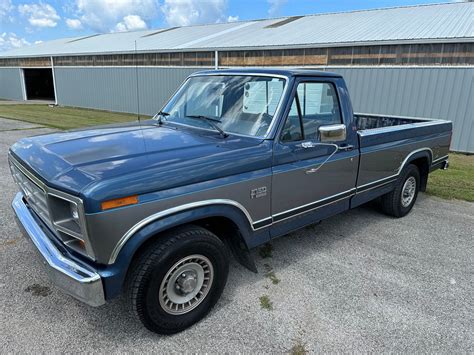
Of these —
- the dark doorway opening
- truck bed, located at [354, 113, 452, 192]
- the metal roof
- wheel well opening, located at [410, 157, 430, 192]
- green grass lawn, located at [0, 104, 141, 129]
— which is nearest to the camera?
truck bed, located at [354, 113, 452, 192]

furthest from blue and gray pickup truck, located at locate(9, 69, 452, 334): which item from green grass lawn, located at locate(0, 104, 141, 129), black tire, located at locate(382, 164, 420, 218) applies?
green grass lawn, located at locate(0, 104, 141, 129)

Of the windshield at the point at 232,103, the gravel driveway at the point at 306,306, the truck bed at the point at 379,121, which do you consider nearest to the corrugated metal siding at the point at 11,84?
the gravel driveway at the point at 306,306

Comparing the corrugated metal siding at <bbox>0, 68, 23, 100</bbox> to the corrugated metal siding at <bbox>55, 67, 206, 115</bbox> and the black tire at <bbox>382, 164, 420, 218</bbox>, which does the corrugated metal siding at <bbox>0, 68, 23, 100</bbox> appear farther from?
the black tire at <bbox>382, 164, 420, 218</bbox>

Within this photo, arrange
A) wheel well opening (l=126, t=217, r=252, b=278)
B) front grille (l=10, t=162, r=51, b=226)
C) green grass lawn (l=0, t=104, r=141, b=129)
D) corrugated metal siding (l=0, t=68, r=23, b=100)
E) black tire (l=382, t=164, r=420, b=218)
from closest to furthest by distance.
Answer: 1. front grille (l=10, t=162, r=51, b=226)
2. wheel well opening (l=126, t=217, r=252, b=278)
3. black tire (l=382, t=164, r=420, b=218)
4. green grass lawn (l=0, t=104, r=141, b=129)
5. corrugated metal siding (l=0, t=68, r=23, b=100)

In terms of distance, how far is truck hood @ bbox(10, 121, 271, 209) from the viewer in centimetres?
236

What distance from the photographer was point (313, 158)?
11.8ft

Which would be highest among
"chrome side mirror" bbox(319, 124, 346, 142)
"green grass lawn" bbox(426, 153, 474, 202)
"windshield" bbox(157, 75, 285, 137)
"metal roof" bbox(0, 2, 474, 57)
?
"metal roof" bbox(0, 2, 474, 57)

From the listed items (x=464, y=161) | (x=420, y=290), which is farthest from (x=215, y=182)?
(x=464, y=161)

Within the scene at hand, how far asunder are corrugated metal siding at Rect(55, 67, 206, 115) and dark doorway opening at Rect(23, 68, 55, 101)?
7678mm

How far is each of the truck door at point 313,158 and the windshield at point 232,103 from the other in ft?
0.70

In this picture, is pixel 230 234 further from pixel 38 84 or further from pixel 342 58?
pixel 38 84

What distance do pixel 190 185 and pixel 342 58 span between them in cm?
1149

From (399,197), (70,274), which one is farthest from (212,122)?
(399,197)

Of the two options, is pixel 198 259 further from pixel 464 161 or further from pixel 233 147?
pixel 464 161
